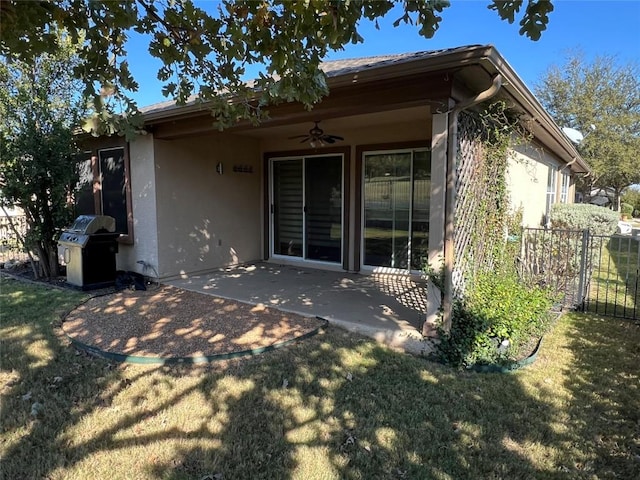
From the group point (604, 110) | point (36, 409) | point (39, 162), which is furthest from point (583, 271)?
point (604, 110)

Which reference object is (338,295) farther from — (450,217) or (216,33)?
(216,33)

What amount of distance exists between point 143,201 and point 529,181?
6.99 m

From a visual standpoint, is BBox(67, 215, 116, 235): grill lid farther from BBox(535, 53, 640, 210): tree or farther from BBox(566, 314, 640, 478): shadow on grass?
BBox(535, 53, 640, 210): tree

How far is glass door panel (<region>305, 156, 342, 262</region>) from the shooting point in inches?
304

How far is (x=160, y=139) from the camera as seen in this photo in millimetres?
6660

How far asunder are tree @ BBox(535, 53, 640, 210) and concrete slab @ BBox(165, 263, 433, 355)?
735 inches

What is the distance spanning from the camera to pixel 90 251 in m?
6.38

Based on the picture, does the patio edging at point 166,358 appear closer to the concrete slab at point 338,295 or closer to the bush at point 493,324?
the concrete slab at point 338,295

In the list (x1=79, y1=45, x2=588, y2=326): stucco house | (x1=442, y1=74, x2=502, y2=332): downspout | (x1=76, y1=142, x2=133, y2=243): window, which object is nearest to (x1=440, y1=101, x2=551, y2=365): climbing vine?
(x1=442, y1=74, x2=502, y2=332): downspout

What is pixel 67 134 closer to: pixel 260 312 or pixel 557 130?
pixel 260 312

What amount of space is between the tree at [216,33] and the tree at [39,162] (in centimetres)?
394

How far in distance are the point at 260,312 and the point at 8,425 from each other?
8.88ft

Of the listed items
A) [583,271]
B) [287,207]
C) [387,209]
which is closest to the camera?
[583,271]

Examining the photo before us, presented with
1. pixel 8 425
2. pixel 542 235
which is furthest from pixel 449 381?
pixel 542 235
